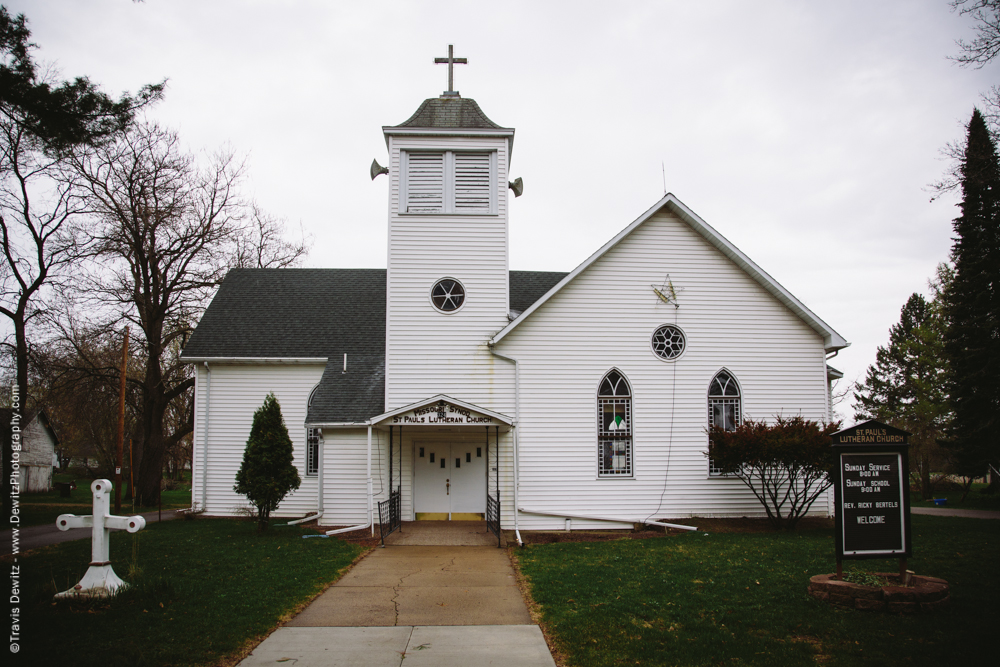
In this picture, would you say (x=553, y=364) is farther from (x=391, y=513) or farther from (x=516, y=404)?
(x=391, y=513)

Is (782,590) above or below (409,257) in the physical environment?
below

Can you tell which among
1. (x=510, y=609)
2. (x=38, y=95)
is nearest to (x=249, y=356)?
(x=38, y=95)

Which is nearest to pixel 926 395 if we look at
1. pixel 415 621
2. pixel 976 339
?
pixel 976 339

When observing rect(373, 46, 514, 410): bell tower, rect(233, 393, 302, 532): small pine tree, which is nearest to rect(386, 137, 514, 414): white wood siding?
rect(373, 46, 514, 410): bell tower

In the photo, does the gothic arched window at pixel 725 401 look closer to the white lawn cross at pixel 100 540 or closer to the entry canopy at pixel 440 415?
the entry canopy at pixel 440 415

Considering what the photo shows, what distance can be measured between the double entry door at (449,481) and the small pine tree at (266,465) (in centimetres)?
341

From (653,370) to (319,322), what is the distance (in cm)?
1160

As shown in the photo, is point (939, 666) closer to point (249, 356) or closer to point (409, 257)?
point (409, 257)

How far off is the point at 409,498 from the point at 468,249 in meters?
6.87

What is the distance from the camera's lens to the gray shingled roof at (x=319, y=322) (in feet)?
62.3

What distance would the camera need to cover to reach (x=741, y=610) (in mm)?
8406

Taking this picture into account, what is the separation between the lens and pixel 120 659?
21.2 feet

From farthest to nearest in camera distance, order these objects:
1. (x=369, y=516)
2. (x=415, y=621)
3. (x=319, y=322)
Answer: (x=319, y=322)
(x=369, y=516)
(x=415, y=621)

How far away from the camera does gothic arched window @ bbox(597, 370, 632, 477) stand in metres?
17.4
